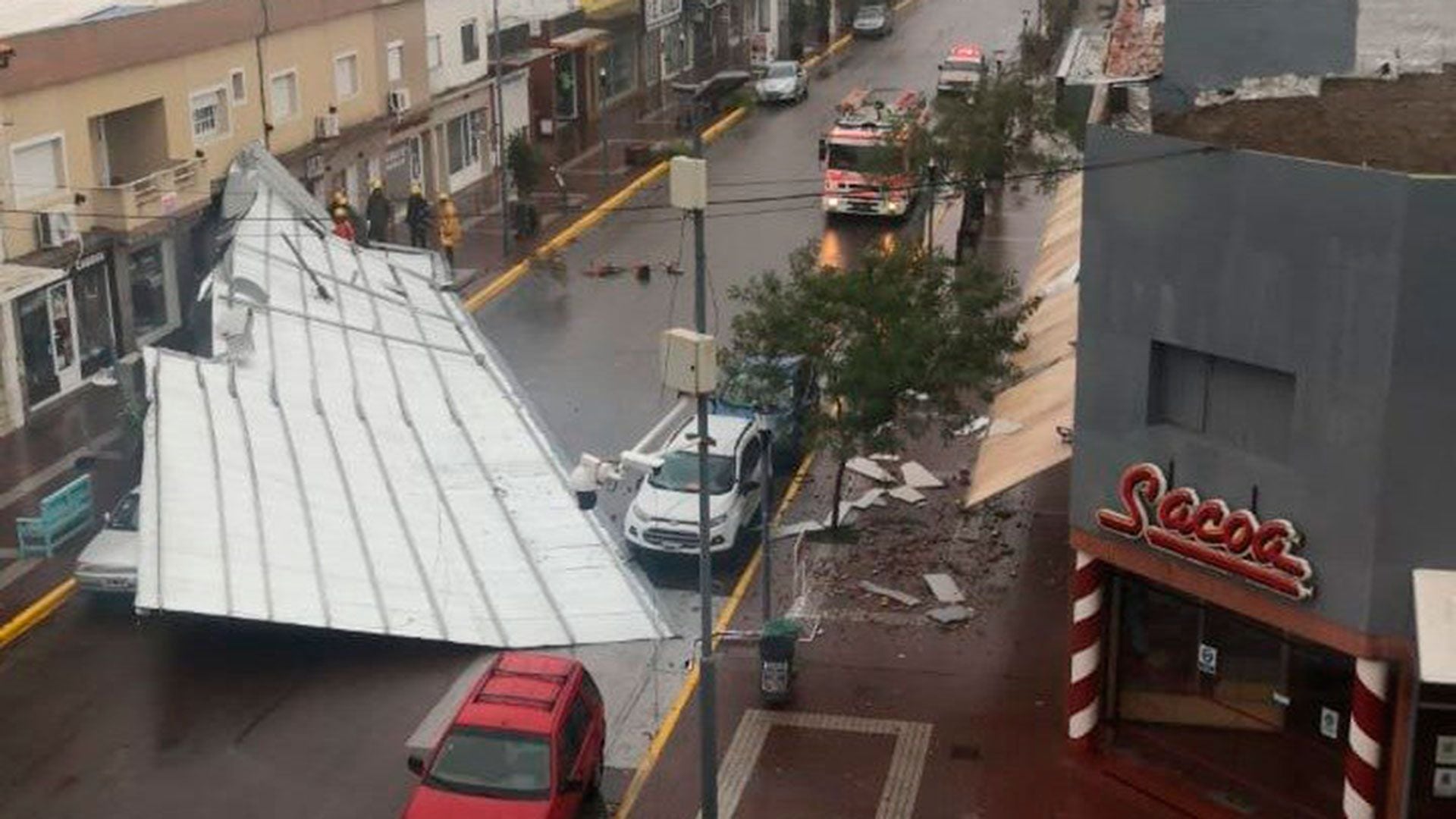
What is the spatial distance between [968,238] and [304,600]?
85.7ft

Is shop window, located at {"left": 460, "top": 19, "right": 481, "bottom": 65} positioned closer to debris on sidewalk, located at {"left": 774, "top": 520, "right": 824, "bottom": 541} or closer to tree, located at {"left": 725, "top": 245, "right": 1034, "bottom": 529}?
debris on sidewalk, located at {"left": 774, "top": 520, "right": 824, "bottom": 541}

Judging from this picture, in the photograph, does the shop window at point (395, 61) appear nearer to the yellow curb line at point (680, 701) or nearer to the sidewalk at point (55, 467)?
the sidewalk at point (55, 467)

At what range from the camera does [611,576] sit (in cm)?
2405

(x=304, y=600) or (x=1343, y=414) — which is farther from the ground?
(x=1343, y=414)

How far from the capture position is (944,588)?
83.9 feet

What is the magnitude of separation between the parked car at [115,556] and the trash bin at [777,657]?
Answer: 8.27m

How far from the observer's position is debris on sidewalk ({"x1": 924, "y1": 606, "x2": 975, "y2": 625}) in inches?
969

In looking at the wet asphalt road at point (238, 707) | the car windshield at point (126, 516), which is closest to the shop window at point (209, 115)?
the wet asphalt road at point (238, 707)

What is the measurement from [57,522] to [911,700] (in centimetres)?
1284

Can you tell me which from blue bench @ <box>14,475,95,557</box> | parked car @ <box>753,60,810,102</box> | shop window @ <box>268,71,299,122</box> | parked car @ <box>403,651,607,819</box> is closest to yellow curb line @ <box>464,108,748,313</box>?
parked car @ <box>753,60,810,102</box>

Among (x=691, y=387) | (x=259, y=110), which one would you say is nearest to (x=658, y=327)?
(x=259, y=110)

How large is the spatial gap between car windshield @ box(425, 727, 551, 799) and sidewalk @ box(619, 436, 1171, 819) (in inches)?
75.3

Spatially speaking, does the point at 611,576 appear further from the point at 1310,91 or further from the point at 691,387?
the point at 1310,91

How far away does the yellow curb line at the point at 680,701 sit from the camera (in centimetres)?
2034
